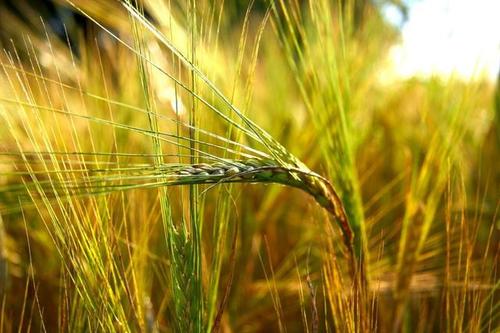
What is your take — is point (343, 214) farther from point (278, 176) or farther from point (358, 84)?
point (358, 84)

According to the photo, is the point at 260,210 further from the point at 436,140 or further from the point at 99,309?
the point at 99,309

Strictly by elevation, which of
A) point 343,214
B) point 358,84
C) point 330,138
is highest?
point 358,84

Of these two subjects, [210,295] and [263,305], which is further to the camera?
[263,305]

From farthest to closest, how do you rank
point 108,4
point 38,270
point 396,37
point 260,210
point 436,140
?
point 108,4 → point 396,37 → point 260,210 → point 38,270 → point 436,140

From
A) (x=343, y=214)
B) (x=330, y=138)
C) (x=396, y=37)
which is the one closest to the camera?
(x=343, y=214)

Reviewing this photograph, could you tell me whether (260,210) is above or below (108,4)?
below

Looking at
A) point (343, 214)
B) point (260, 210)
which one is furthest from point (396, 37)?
point (343, 214)

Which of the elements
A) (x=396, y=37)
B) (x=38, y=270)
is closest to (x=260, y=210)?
(x=38, y=270)
